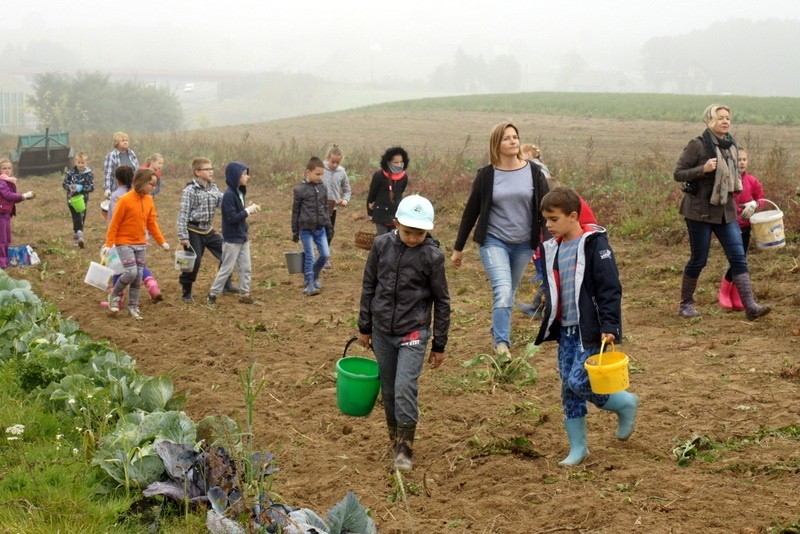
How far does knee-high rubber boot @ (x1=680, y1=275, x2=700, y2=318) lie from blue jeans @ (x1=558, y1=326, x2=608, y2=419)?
3.93 m

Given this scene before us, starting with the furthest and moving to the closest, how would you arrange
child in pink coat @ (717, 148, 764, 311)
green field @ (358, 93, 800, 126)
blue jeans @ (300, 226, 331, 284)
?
green field @ (358, 93, 800, 126) < blue jeans @ (300, 226, 331, 284) < child in pink coat @ (717, 148, 764, 311)

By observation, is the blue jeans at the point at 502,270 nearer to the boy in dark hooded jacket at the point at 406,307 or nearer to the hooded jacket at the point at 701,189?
the boy in dark hooded jacket at the point at 406,307

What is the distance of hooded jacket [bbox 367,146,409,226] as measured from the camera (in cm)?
1125

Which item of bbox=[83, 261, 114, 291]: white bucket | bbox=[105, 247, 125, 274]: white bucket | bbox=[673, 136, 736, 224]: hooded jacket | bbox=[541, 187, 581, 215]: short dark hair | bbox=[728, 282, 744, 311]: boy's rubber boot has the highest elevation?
bbox=[541, 187, 581, 215]: short dark hair

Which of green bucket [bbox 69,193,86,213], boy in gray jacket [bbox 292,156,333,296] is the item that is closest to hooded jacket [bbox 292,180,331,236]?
boy in gray jacket [bbox 292,156,333,296]

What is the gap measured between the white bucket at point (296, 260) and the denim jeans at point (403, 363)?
5.57 m

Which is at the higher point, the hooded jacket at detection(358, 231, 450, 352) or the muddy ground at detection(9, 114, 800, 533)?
the hooded jacket at detection(358, 231, 450, 352)

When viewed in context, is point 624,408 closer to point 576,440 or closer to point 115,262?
point 576,440

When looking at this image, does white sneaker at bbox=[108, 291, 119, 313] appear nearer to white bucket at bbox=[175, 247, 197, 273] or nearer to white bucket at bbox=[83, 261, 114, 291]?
white bucket at bbox=[83, 261, 114, 291]

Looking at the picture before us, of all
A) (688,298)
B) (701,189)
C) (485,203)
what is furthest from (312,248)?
(701,189)

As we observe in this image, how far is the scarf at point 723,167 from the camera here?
7.99m

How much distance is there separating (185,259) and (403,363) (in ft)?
16.3

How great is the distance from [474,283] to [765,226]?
3.76 metres

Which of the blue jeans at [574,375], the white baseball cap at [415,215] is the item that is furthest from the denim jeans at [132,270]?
the blue jeans at [574,375]
